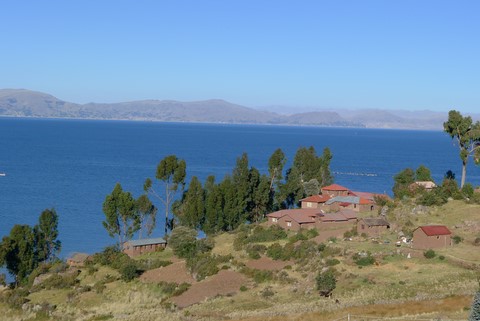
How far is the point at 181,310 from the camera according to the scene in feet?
159

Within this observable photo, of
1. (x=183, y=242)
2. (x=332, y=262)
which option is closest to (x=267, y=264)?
(x=332, y=262)

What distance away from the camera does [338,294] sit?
159ft

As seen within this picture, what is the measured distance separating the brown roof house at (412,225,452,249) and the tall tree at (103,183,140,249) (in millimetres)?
33433

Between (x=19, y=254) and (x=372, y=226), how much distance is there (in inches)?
1455

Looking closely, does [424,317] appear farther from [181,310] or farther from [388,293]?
[181,310]

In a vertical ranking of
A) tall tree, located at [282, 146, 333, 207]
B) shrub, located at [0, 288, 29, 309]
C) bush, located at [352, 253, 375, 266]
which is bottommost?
shrub, located at [0, 288, 29, 309]

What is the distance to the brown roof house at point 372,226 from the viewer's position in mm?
64625

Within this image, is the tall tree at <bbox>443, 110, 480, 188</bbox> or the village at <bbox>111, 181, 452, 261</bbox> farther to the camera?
the tall tree at <bbox>443, 110, 480, 188</bbox>

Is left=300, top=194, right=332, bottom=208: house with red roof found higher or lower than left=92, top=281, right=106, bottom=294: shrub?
higher

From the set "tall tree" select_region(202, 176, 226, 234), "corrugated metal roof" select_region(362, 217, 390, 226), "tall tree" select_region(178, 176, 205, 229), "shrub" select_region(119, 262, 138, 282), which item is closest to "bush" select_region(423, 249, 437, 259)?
"corrugated metal roof" select_region(362, 217, 390, 226)

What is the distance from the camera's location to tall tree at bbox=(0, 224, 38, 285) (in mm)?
63375

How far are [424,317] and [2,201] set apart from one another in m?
94.8

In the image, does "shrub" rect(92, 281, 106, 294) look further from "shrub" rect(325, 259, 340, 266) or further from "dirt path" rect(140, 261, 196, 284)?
"shrub" rect(325, 259, 340, 266)

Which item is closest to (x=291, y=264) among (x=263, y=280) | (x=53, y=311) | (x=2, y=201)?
(x=263, y=280)
